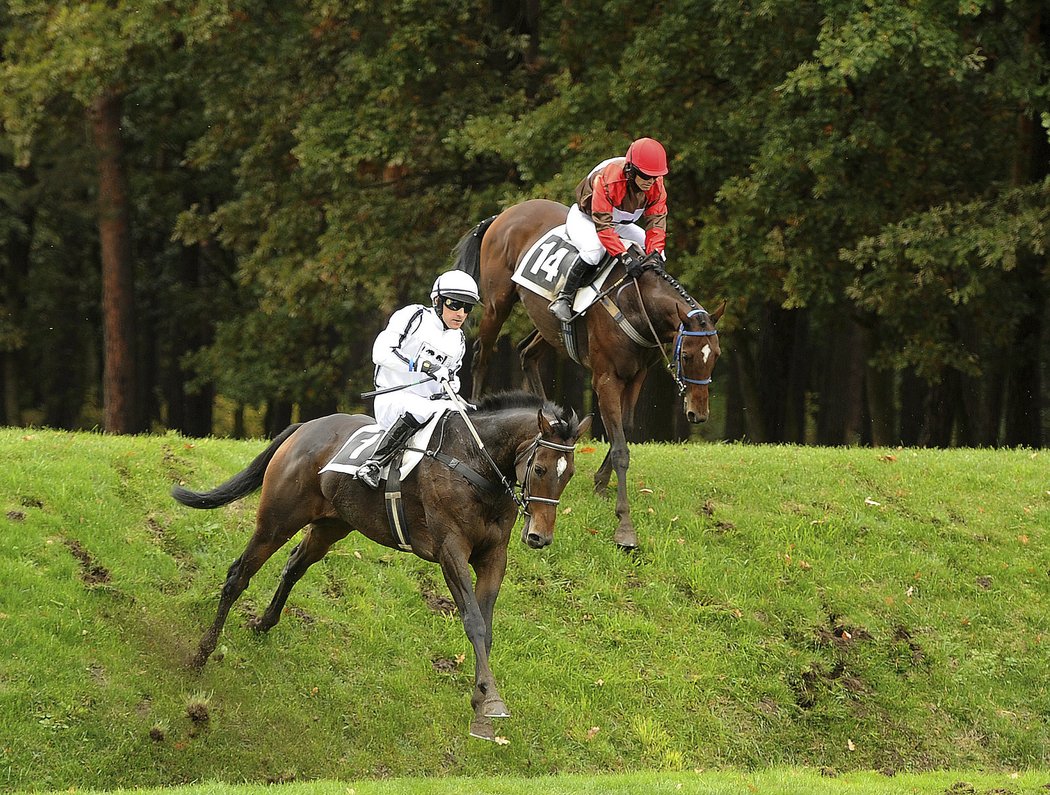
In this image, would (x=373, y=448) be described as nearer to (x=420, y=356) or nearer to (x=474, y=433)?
(x=420, y=356)

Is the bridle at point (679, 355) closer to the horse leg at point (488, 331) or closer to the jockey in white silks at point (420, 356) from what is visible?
the jockey in white silks at point (420, 356)

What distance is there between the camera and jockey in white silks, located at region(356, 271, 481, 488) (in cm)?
982

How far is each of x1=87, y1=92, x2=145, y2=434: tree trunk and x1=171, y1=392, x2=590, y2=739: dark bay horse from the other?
686 inches

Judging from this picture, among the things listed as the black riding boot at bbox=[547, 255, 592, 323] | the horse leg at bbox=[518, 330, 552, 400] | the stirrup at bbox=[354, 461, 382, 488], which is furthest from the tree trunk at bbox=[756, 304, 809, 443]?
the stirrup at bbox=[354, 461, 382, 488]

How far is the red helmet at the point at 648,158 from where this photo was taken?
12719 millimetres

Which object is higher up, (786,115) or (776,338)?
(786,115)

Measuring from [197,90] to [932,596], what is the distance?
74.1ft

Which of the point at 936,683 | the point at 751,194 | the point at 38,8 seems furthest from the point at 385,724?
the point at 38,8

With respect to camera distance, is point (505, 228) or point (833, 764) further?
point (505, 228)

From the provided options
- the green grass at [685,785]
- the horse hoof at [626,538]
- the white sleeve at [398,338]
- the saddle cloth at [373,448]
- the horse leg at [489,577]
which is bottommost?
the green grass at [685,785]

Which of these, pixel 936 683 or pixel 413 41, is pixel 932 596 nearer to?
pixel 936 683

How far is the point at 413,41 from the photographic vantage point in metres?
23.8

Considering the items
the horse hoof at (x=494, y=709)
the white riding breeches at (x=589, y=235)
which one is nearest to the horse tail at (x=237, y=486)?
the horse hoof at (x=494, y=709)

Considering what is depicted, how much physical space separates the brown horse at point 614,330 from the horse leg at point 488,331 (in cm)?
1
